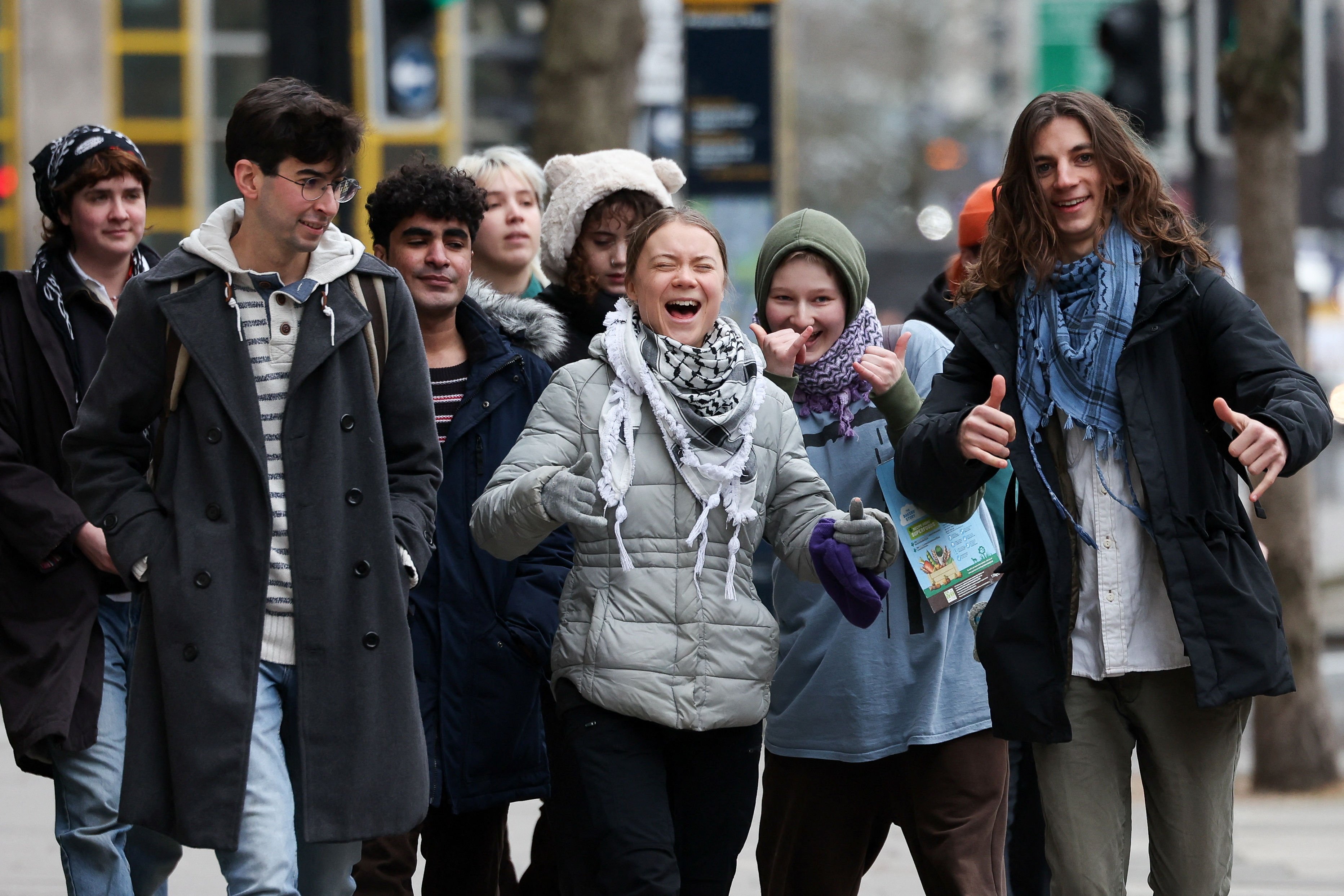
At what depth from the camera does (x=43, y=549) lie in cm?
409

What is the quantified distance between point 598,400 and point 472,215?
0.85 m

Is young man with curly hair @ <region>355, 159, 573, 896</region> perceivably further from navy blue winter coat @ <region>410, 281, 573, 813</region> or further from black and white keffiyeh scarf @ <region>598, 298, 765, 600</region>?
black and white keffiyeh scarf @ <region>598, 298, 765, 600</region>

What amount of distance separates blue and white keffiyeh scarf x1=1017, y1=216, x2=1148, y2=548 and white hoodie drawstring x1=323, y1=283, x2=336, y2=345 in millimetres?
1411

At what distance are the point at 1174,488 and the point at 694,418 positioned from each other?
979mm

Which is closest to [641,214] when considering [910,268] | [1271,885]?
[1271,885]

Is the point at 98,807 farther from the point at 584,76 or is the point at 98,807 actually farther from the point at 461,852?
the point at 584,76

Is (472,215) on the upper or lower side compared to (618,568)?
upper

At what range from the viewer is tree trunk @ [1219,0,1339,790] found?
26.7 feet

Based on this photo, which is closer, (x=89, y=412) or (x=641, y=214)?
(x=89, y=412)

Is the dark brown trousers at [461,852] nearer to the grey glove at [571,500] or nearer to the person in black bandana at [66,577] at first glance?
the person in black bandana at [66,577]

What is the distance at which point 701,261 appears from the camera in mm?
3887

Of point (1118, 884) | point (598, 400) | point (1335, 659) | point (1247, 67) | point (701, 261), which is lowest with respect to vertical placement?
point (1335, 659)

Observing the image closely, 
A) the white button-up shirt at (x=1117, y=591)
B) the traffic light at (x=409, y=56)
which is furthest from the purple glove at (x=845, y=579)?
the traffic light at (x=409, y=56)

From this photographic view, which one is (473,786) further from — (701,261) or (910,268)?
(910,268)
